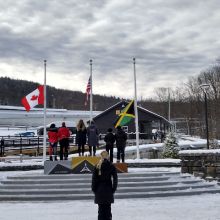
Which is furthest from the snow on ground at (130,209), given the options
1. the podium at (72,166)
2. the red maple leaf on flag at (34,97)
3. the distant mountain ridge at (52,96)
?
the distant mountain ridge at (52,96)

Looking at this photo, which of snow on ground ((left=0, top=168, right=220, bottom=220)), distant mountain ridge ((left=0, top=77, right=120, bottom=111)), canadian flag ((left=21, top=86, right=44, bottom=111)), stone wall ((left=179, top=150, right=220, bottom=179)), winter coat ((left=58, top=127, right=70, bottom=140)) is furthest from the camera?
distant mountain ridge ((left=0, top=77, right=120, bottom=111))

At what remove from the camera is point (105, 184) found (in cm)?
920

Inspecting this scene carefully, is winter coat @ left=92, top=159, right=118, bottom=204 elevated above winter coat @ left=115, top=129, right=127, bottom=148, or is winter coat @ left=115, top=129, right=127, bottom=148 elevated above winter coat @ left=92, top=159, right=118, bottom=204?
winter coat @ left=115, top=129, right=127, bottom=148

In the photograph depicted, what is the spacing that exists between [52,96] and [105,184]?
156216 mm

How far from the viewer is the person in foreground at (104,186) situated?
9125 millimetres

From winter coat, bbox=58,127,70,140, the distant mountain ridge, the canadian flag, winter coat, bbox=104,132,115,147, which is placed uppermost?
the distant mountain ridge

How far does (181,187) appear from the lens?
54.1 ft

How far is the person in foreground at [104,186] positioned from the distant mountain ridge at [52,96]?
13517cm

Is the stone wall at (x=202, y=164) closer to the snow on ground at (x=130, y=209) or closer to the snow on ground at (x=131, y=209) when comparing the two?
the snow on ground at (x=130, y=209)

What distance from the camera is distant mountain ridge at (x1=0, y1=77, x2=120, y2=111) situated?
15325cm

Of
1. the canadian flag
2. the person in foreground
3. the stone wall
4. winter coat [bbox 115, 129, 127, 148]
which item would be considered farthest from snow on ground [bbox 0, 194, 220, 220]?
the canadian flag

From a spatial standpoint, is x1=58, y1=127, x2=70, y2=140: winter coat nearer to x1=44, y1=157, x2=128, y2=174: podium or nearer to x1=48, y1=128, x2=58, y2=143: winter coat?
x1=48, y1=128, x2=58, y2=143: winter coat

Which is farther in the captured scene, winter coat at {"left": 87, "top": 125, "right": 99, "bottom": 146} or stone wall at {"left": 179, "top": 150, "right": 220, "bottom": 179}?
winter coat at {"left": 87, "top": 125, "right": 99, "bottom": 146}

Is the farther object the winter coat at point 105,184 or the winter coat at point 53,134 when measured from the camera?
the winter coat at point 53,134
